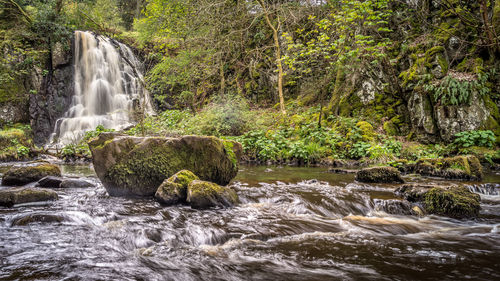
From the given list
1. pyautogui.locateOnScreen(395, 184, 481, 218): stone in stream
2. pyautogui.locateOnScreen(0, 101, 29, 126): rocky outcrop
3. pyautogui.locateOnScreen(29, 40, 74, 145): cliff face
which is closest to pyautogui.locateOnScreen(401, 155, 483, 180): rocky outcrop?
pyautogui.locateOnScreen(395, 184, 481, 218): stone in stream

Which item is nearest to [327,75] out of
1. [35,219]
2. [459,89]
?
[459,89]

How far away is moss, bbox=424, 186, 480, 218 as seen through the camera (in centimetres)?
409

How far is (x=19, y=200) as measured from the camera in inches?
166

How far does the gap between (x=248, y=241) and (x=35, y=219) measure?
9.00 feet

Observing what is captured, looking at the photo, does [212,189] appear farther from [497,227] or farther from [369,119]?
[369,119]

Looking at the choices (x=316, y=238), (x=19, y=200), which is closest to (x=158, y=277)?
(x=316, y=238)

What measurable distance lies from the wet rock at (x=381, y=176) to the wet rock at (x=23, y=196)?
640 cm

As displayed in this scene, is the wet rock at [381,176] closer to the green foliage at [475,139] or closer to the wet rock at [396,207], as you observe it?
the wet rock at [396,207]

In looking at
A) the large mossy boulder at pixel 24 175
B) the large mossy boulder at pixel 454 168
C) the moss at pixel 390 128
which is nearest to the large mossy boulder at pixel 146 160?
the large mossy boulder at pixel 24 175

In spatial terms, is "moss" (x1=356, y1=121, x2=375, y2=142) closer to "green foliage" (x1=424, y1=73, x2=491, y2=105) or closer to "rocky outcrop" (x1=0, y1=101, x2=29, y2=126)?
"green foliage" (x1=424, y1=73, x2=491, y2=105)

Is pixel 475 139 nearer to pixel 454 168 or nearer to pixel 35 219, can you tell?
pixel 454 168

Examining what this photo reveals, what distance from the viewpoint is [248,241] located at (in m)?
3.15

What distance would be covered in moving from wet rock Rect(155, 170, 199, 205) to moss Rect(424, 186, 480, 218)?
13.0 feet

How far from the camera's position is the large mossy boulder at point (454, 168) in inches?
259
